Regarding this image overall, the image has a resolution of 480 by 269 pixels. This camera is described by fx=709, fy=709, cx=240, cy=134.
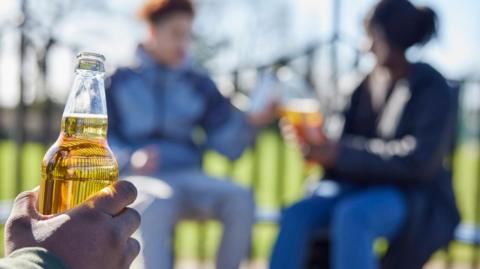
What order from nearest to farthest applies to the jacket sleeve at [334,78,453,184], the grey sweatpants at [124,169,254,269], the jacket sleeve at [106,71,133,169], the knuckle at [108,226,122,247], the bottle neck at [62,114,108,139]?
1. the knuckle at [108,226,122,247]
2. the bottle neck at [62,114,108,139]
3. the jacket sleeve at [334,78,453,184]
4. the grey sweatpants at [124,169,254,269]
5. the jacket sleeve at [106,71,133,169]

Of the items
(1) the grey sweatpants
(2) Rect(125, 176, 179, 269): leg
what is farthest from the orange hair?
(2) Rect(125, 176, 179, 269): leg

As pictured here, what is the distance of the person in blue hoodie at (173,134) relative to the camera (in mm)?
3277

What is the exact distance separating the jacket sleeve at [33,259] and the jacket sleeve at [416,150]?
80.9 inches

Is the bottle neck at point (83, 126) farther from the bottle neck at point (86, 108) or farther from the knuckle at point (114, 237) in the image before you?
the knuckle at point (114, 237)

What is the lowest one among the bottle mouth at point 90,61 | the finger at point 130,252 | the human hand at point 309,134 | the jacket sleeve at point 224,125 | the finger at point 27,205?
the jacket sleeve at point 224,125

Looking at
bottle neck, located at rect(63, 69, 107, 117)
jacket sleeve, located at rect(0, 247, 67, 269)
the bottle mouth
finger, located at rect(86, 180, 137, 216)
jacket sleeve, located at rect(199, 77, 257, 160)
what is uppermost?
the bottle mouth

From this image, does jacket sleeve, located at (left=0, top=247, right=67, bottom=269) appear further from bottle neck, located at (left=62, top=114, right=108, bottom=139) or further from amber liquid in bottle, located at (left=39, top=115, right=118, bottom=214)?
bottle neck, located at (left=62, top=114, right=108, bottom=139)

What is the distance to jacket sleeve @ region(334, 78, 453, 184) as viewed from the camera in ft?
9.75

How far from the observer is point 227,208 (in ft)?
11.0

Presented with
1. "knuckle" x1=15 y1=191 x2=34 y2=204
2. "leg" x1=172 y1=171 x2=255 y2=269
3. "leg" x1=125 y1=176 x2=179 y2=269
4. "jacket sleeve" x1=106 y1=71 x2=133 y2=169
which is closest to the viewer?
"knuckle" x1=15 y1=191 x2=34 y2=204

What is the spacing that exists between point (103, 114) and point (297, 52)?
3.52 m

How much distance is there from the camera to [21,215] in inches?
50.4

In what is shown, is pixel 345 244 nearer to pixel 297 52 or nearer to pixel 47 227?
pixel 47 227

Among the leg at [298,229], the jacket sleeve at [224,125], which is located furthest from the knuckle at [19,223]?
the jacket sleeve at [224,125]
